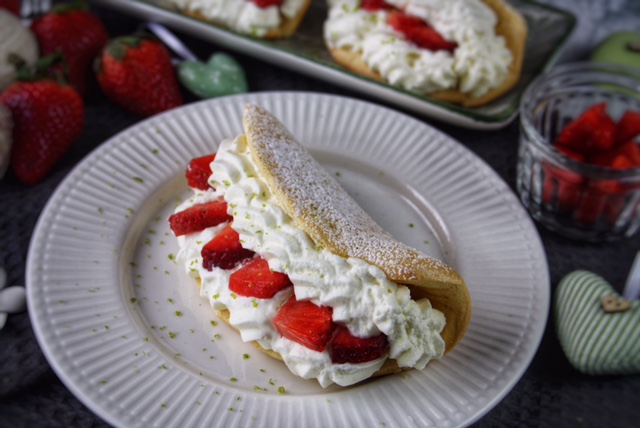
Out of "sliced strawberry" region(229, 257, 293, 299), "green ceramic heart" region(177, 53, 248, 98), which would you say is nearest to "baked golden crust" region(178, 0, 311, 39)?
"green ceramic heart" region(177, 53, 248, 98)

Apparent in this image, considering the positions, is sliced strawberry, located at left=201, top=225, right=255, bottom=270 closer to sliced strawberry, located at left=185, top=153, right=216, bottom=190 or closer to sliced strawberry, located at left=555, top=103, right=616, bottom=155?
sliced strawberry, located at left=185, top=153, right=216, bottom=190

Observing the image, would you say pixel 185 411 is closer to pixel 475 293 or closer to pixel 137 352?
pixel 137 352

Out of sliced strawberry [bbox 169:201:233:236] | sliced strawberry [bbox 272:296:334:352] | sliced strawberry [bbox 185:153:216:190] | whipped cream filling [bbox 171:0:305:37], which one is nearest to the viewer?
sliced strawberry [bbox 272:296:334:352]

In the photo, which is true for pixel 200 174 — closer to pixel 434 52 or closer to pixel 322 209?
pixel 322 209

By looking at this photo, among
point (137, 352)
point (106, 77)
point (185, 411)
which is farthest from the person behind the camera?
point (106, 77)

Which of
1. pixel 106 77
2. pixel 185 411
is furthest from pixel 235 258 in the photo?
pixel 106 77

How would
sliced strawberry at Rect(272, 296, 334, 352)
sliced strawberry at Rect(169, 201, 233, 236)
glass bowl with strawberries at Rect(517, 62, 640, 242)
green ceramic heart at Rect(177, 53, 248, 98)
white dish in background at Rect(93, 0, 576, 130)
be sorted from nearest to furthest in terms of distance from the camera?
sliced strawberry at Rect(272, 296, 334, 352) → sliced strawberry at Rect(169, 201, 233, 236) → glass bowl with strawberries at Rect(517, 62, 640, 242) → white dish in background at Rect(93, 0, 576, 130) → green ceramic heart at Rect(177, 53, 248, 98)
